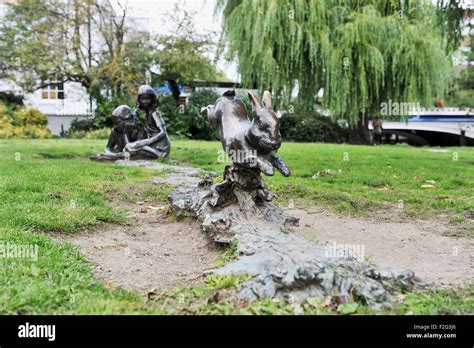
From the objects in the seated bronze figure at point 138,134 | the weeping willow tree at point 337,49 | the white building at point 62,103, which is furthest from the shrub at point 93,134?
the seated bronze figure at point 138,134

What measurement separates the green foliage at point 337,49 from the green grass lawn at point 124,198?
446 cm

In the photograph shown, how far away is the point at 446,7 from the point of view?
1039cm

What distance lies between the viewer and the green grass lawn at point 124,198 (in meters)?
2.77

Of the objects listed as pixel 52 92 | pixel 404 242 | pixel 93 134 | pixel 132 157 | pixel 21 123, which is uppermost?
pixel 52 92

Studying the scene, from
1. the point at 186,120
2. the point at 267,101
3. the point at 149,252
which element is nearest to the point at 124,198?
the point at 149,252

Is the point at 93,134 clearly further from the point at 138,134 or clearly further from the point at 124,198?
the point at 124,198

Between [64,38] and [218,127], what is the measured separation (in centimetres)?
1976

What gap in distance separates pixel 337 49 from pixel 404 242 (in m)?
11.8

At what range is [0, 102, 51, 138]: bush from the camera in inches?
769

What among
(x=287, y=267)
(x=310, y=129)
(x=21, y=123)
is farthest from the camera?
(x=310, y=129)

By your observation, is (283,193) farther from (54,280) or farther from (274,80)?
(274,80)

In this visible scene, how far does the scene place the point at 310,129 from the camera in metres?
22.3
